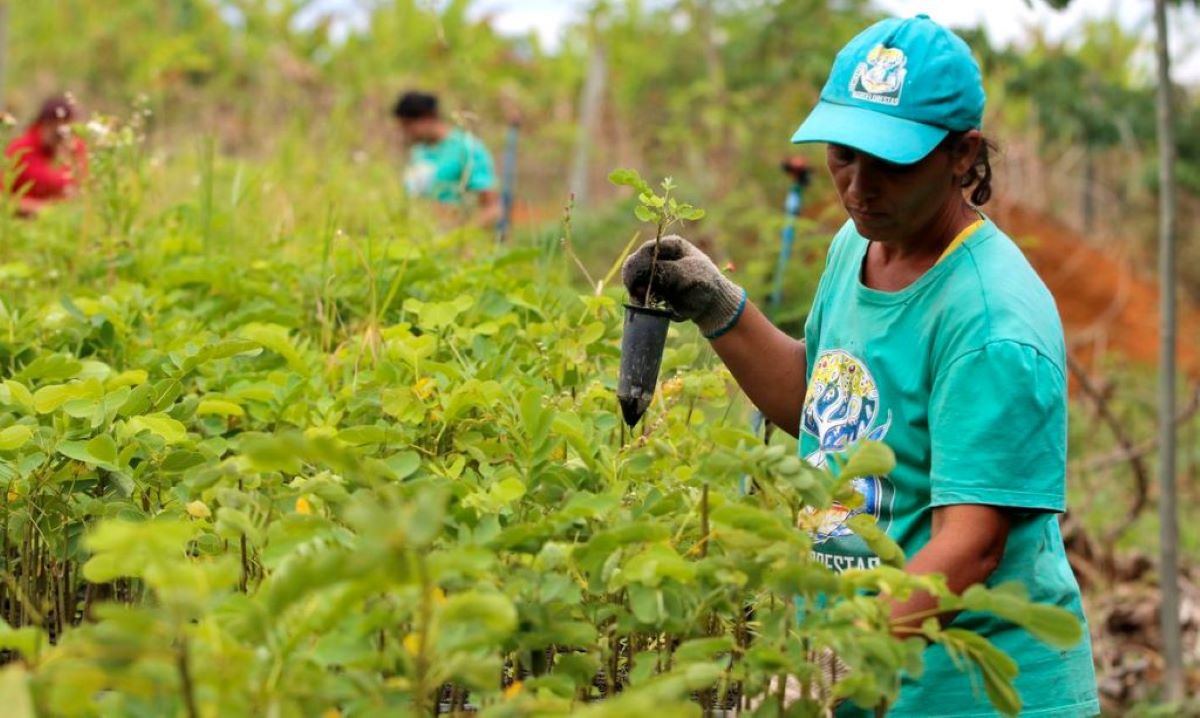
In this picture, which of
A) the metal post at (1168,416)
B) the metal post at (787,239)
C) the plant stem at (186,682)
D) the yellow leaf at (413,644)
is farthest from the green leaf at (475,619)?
the metal post at (1168,416)

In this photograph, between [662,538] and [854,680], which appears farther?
[662,538]

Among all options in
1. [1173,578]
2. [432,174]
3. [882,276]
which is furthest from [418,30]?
[882,276]

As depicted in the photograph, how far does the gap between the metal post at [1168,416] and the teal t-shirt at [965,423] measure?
2.63 m

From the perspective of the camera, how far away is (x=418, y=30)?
19625 mm

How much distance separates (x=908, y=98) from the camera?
2150 millimetres

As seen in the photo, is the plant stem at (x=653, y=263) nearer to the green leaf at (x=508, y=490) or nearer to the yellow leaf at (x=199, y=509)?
the green leaf at (x=508, y=490)

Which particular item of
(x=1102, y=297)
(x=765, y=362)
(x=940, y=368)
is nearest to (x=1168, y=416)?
(x=765, y=362)

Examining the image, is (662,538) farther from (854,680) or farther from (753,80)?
(753,80)

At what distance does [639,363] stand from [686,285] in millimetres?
217

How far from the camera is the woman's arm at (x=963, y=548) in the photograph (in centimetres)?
196

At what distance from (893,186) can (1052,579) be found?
0.63m

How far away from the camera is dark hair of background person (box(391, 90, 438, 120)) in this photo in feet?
26.1

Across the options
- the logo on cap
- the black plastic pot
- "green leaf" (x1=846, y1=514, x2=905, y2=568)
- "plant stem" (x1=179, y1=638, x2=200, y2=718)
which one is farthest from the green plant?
"plant stem" (x1=179, y1=638, x2=200, y2=718)

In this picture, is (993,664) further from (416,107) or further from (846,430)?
(416,107)
